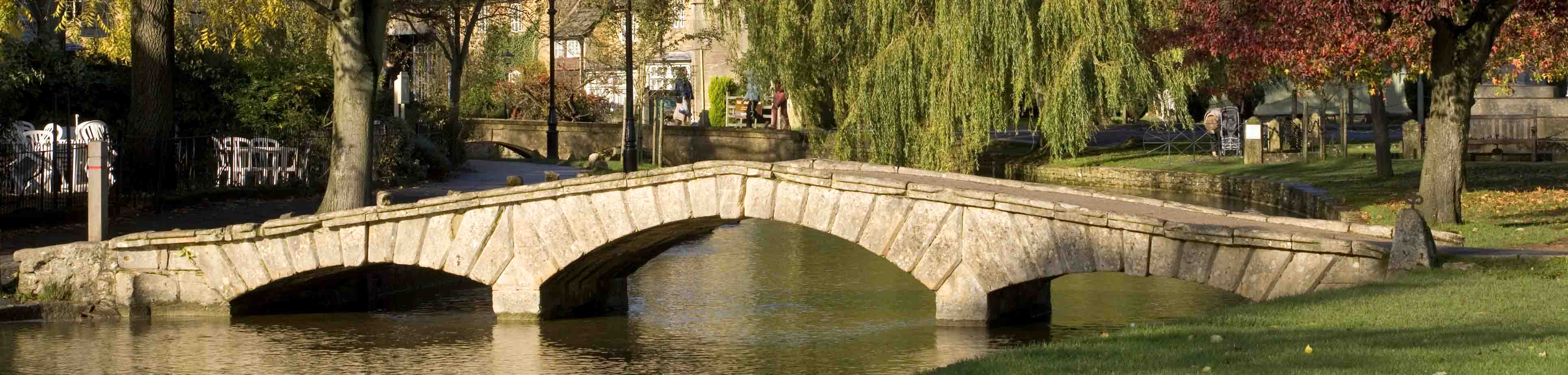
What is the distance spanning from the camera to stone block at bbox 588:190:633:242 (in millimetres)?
13930

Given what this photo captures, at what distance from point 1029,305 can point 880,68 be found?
48.6 feet

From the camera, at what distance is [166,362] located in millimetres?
12820

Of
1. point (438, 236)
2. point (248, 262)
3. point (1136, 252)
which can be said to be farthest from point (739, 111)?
point (1136, 252)

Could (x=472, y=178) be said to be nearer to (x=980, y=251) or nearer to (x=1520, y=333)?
(x=980, y=251)

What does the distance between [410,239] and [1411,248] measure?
7.86 metres

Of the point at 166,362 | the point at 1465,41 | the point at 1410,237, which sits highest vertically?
the point at 1465,41

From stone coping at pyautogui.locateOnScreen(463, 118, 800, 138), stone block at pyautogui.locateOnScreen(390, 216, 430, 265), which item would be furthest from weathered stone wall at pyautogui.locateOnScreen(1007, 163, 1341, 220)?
stone block at pyautogui.locateOnScreen(390, 216, 430, 265)

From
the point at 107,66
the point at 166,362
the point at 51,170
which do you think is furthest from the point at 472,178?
the point at 166,362

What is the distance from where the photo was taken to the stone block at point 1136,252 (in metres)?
12.1

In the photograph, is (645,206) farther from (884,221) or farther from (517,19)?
(517,19)

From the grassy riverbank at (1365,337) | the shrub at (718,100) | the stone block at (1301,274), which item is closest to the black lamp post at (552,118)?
the shrub at (718,100)

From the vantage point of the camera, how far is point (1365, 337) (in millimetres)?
8961

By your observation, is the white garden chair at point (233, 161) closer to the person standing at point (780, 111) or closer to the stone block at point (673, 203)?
the stone block at point (673, 203)

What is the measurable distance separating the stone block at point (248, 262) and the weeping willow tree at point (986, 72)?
15472mm
